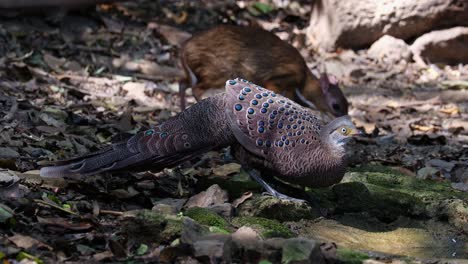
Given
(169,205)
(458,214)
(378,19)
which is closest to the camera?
(169,205)

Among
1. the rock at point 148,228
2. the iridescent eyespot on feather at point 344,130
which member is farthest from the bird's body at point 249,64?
the rock at point 148,228

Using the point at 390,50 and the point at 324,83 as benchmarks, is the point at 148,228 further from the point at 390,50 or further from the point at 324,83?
the point at 390,50

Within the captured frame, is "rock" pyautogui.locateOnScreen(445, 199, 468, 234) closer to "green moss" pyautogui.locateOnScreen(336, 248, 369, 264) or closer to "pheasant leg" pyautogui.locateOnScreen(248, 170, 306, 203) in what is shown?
"pheasant leg" pyautogui.locateOnScreen(248, 170, 306, 203)

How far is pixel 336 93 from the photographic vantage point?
748 cm

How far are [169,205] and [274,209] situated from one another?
567mm

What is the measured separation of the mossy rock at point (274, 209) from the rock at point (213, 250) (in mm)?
925

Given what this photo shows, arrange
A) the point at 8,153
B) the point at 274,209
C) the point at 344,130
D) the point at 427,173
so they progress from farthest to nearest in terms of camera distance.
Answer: the point at 427,173, the point at 8,153, the point at 344,130, the point at 274,209

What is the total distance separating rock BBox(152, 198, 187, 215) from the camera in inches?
147

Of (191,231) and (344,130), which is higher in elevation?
(344,130)

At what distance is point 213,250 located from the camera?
3006mm

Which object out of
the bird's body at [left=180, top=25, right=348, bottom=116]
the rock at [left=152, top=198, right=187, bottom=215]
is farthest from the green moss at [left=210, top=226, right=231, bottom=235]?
the bird's body at [left=180, top=25, right=348, bottom=116]

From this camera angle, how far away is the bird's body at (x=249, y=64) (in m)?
7.03

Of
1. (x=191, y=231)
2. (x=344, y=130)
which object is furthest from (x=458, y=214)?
(x=191, y=231)

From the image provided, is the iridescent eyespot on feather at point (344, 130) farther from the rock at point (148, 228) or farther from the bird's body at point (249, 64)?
the bird's body at point (249, 64)
